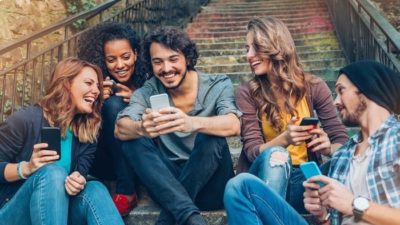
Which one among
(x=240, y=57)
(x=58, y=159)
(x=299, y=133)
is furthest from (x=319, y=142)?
(x=240, y=57)

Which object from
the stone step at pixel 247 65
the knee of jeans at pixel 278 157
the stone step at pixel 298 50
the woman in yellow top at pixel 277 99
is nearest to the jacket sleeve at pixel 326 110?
the woman in yellow top at pixel 277 99

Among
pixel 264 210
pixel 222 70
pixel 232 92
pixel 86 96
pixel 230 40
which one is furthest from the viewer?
pixel 230 40

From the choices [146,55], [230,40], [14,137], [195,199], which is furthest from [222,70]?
[14,137]

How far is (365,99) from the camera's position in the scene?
1.87m

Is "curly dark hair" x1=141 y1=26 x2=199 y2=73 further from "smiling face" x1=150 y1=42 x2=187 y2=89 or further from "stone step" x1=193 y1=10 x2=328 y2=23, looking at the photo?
"stone step" x1=193 y1=10 x2=328 y2=23

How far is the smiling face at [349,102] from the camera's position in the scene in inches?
74.4

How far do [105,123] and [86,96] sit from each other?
0.31 m

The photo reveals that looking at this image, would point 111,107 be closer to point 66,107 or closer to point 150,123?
point 66,107

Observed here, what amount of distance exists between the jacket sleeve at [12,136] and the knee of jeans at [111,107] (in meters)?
0.53

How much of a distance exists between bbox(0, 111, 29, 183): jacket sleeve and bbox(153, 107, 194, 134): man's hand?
656 mm

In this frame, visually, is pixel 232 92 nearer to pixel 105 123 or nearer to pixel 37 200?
pixel 105 123

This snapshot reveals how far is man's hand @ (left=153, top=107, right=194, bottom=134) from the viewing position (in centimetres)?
227

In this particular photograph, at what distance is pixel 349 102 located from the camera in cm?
191

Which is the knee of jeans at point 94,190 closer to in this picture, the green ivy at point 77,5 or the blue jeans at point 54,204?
the blue jeans at point 54,204
